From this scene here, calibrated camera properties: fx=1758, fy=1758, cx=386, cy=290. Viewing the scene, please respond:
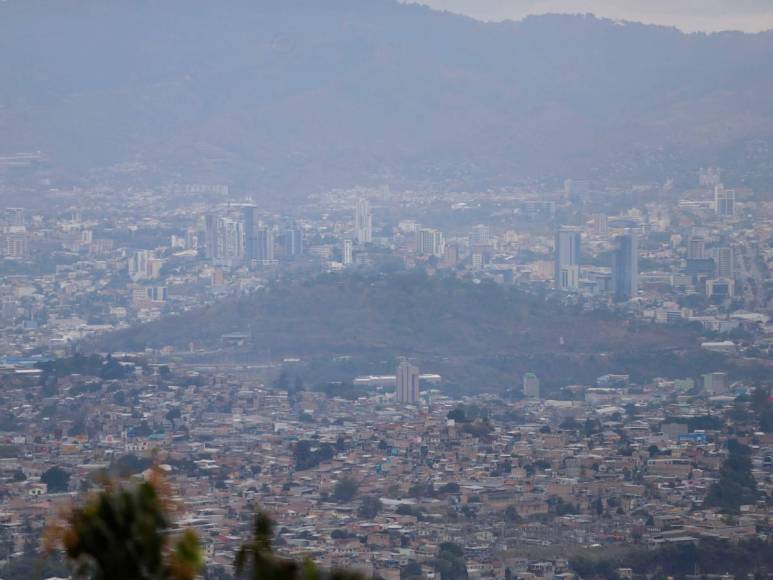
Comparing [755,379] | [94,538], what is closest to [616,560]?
[94,538]

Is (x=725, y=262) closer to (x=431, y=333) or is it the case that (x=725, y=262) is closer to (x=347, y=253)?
(x=347, y=253)

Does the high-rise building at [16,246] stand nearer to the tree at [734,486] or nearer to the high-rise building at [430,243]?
the high-rise building at [430,243]

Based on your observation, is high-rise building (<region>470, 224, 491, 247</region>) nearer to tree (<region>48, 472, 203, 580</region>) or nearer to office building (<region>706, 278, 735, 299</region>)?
office building (<region>706, 278, 735, 299</region>)

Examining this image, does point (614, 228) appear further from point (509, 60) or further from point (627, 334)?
point (509, 60)

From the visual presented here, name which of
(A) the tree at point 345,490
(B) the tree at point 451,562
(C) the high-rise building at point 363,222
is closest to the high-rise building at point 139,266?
(C) the high-rise building at point 363,222

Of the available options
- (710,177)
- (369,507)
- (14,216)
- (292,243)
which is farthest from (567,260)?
(369,507)
